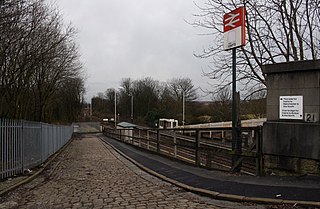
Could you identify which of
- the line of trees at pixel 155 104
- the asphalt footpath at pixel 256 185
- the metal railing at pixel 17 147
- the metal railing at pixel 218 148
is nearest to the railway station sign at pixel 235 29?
the metal railing at pixel 218 148

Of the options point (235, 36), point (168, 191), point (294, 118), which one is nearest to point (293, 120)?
point (294, 118)

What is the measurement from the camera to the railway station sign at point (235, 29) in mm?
10172

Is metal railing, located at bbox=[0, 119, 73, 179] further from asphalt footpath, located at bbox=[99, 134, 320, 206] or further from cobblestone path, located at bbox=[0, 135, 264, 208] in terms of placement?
asphalt footpath, located at bbox=[99, 134, 320, 206]

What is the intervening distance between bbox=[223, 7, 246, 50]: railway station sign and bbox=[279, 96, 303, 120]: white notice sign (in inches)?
89.8

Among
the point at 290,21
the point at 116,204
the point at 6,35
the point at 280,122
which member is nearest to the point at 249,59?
the point at 290,21

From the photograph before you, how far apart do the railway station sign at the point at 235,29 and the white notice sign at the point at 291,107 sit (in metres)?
2.28

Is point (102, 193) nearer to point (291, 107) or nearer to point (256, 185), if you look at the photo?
point (256, 185)

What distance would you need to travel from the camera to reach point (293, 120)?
870 centimetres

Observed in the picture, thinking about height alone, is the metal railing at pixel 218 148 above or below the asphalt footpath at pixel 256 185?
above

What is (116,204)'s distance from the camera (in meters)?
7.22

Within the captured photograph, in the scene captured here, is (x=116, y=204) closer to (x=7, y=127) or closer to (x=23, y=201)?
(x=23, y=201)

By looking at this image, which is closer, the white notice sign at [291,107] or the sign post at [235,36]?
the white notice sign at [291,107]

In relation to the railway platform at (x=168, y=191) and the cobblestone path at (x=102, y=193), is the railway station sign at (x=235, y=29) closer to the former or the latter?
the railway platform at (x=168, y=191)

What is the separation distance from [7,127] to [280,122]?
7974mm
